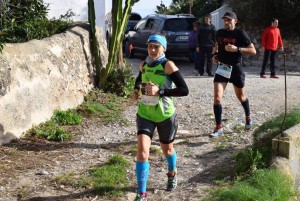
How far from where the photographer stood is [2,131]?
22.7 feet

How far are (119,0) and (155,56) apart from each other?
520cm

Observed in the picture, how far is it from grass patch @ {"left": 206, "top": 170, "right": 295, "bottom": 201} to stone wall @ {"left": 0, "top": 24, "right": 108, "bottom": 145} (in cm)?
326

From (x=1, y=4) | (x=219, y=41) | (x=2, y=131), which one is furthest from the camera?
(x=1, y=4)

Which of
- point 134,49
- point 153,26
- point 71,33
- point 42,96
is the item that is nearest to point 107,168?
point 42,96

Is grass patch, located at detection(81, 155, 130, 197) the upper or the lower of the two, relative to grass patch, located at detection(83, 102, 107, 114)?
lower

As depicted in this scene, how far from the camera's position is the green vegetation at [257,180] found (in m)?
4.73

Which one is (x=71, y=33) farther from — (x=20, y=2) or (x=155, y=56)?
(x=155, y=56)

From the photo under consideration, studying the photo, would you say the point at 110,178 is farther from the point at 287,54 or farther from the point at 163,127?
the point at 287,54

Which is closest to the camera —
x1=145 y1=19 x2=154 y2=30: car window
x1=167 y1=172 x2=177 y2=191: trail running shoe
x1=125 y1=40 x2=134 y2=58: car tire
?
x1=167 y1=172 x2=177 y2=191: trail running shoe

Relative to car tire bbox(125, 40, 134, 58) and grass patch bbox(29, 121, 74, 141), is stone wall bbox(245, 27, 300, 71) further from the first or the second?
grass patch bbox(29, 121, 74, 141)

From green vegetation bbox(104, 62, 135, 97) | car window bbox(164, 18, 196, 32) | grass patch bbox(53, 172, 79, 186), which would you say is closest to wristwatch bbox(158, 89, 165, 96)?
grass patch bbox(53, 172, 79, 186)

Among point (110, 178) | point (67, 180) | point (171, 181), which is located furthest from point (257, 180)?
point (67, 180)

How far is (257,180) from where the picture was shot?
5004 mm

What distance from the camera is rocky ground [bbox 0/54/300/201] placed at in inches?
217
